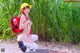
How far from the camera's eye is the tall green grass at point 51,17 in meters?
7.74

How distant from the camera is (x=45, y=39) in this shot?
812cm

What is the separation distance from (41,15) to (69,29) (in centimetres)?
90

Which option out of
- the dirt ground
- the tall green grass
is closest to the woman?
the dirt ground

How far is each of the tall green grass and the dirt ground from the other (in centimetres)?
33

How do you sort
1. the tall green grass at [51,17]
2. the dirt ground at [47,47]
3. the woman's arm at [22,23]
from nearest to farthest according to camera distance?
the woman's arm at [22,23], the dirt ground at [47,47], the tall green grass at [51,17]

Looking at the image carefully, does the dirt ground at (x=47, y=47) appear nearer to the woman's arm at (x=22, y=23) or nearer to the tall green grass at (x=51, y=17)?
the tall green grass at (x=51, y=17)

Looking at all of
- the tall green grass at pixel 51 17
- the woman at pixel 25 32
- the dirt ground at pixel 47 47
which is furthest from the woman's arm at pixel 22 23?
the tall green grass at pixel 51 17

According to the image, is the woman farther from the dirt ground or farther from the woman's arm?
the dirt ground

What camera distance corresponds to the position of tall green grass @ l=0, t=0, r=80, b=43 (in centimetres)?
774

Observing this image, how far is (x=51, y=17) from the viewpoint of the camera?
7.77 meters

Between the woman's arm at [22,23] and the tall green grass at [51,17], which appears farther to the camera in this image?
the tall green grass at [51,17]

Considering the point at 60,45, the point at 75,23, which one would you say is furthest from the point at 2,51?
the point at 75,23

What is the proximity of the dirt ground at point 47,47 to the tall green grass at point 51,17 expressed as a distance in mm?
331

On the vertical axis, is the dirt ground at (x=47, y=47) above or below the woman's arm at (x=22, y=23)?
below
